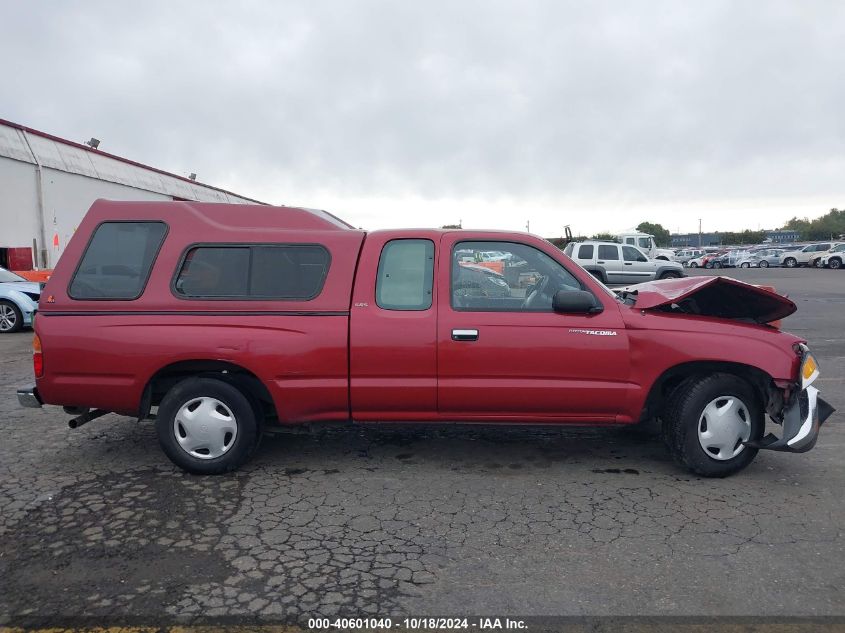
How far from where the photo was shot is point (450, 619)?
2.83 metres

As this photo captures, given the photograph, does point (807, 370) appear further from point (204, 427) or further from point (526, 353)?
point (204, 427)

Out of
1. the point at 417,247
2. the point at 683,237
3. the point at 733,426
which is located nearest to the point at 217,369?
the point at 417,247

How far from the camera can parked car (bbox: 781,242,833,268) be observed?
46.4 meters

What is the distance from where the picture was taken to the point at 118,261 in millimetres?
4621

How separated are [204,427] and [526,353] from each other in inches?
88.9

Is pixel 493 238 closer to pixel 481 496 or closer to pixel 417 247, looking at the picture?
pixel 417 247

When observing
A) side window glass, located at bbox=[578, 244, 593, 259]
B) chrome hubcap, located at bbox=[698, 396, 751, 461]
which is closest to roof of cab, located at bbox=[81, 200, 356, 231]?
chrome hubcap, located at bbox=[698, 396, 751, 461]

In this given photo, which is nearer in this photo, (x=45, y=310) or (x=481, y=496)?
(x=481, y=496)

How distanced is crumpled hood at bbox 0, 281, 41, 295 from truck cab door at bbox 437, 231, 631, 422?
37.6 feet

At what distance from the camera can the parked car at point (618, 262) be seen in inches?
896

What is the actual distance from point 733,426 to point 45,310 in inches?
188

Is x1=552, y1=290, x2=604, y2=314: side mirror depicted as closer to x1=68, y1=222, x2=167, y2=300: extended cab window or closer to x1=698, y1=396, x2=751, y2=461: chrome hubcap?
x1=698, y1=396, x2=751, y2=461: chrome hubcap

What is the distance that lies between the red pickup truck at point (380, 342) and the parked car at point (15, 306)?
375 inches

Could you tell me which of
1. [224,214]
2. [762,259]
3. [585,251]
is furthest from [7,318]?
[762,259]
